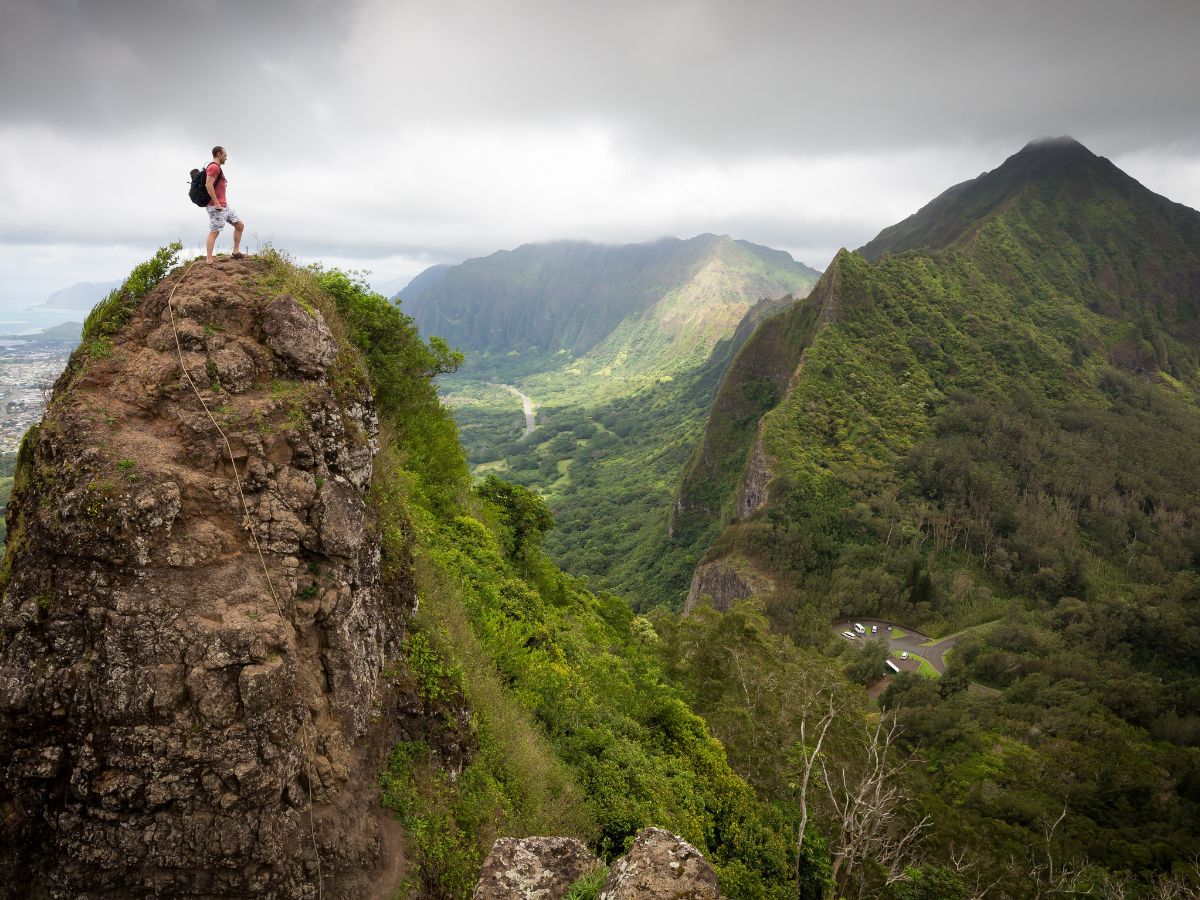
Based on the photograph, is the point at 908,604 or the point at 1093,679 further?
the point at 908,604

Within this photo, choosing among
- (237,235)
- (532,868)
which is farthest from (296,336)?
(532,868)

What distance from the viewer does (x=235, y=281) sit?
1259 centimetres

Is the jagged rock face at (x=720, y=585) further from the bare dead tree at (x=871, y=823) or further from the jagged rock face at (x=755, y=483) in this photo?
the bare dead tree at (x=871, y=823)

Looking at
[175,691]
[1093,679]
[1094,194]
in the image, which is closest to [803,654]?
[175,691]

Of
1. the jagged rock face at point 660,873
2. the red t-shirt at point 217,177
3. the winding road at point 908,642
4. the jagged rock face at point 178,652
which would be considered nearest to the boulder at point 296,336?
the jagged rock face at point 178,652

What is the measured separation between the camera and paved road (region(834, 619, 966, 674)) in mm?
69688

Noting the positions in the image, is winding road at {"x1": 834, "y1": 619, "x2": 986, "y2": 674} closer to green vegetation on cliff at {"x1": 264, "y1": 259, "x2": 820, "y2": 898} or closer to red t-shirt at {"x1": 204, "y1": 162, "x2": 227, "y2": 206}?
green vegetation on cliff at {"x1": 264, "y1": 259, "x2": 820, "y2": 898}

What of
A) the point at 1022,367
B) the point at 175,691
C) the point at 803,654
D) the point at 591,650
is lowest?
the point at 803,654

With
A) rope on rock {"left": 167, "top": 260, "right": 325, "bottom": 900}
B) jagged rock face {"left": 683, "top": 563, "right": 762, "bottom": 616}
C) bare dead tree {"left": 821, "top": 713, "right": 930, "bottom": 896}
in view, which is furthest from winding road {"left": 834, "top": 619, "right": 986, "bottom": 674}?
rope on rock {"left": 167, "top": 260, "right": 325, "bottom": 900}

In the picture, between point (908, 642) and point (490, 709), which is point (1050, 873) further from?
point (908, 642)

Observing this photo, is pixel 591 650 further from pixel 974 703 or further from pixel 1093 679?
pixel 1093 679

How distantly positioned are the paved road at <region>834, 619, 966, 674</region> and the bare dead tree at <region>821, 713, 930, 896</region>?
4225 centimetres

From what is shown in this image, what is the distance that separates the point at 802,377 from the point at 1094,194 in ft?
588

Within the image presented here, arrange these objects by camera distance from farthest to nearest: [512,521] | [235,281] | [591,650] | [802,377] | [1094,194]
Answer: [1094,194]
[802,377]
[512,521]
[591,650]
[235,281]
